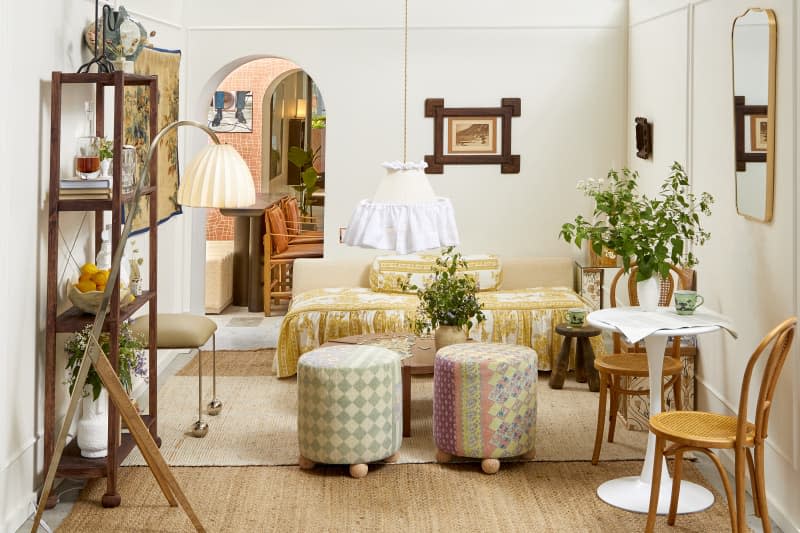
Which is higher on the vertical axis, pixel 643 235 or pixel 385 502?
pixel 643 235

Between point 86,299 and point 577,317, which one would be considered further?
point 577,317

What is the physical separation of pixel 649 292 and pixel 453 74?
3786mm

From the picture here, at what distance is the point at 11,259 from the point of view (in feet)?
14.8

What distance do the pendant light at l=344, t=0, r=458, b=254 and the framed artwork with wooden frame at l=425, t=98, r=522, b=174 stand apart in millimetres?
3187

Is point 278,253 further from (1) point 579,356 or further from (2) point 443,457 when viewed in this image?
(2) point 443,457

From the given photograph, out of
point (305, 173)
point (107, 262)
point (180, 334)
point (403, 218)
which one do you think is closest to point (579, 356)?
point (403, 218)

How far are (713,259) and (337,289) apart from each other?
3143 mm

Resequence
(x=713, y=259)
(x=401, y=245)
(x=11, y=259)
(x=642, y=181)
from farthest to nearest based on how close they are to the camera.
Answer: (x=642, y=181) < (x=713, y=259) < (x=401, y=245) < (x=11, y=259)

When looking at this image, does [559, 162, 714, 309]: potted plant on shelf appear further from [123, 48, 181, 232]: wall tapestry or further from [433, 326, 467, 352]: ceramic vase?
[123, 48, 181, 232]: wall tapestry

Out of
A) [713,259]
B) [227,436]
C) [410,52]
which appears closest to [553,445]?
[713,259]

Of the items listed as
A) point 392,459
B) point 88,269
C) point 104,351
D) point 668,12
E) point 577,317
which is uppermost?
point 668,12

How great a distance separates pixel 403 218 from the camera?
16.6 ft

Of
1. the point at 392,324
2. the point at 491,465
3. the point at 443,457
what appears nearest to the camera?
the point at 491,465

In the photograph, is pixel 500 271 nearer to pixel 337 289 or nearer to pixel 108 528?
pixel 337 289
